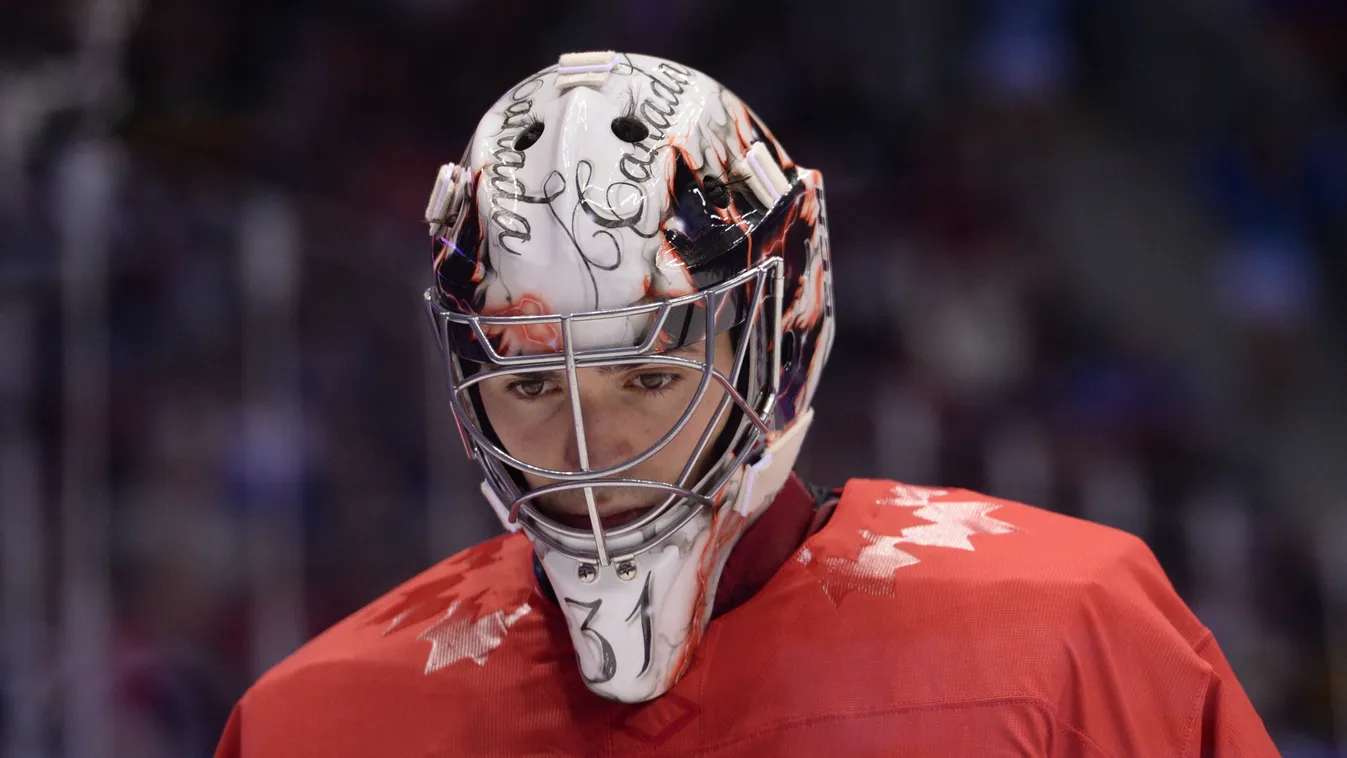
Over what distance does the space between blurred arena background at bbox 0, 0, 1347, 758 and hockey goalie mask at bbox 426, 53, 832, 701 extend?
4.57 feet

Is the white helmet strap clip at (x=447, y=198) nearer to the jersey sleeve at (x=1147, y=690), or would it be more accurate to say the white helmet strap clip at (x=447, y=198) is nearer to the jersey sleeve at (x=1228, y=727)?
the jersey sleeve at (x=1147, y=690)

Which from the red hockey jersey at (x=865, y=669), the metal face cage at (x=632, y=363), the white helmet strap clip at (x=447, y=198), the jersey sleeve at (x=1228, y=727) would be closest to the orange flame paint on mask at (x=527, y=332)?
the metal face cage at (x=632, y=363)

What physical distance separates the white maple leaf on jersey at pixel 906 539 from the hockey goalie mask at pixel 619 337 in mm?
101

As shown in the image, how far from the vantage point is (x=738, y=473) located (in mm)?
1083

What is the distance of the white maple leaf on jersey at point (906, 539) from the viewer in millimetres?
1096

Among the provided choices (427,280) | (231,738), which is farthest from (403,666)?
(427,280)

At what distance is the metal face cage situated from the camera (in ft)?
3.24

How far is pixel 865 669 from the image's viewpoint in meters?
1.03

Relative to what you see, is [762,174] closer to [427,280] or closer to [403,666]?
[403,666]

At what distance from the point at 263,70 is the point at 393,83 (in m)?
0.31

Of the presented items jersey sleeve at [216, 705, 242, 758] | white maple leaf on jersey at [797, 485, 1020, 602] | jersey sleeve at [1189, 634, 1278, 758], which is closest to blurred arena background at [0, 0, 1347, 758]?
jersey sleeve at [216, 705, 242, 758]

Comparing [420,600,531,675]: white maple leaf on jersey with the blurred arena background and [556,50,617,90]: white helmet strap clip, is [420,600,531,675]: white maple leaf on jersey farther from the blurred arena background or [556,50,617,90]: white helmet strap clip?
the blurred arena background

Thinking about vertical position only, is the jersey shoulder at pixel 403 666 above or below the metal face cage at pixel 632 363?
below

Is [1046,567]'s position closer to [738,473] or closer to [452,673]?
[738,473]
